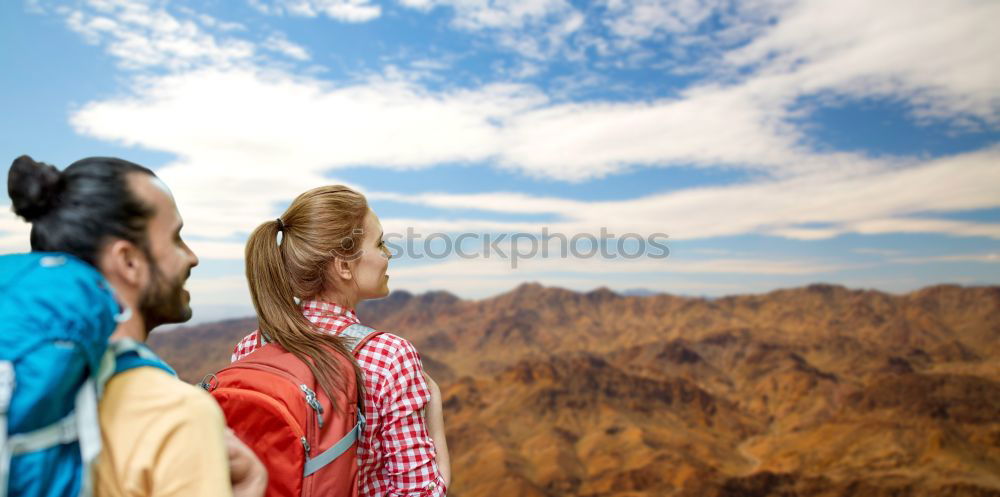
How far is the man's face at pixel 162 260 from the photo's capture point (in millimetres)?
1304

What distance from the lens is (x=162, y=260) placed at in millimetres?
1316

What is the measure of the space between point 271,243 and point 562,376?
29.8m

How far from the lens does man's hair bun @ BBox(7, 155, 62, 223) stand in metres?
1.24

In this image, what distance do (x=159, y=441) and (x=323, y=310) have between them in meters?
0.98

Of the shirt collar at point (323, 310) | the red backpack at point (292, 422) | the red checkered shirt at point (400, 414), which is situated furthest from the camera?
the shirt collar at point (323, 310)

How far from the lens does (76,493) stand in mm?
1162

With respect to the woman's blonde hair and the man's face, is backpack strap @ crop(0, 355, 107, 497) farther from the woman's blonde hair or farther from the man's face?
the woman's blonde hair

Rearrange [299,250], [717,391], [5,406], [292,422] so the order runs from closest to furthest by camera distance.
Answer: [5,406] → [292,422] → [299,250] → [717,391]

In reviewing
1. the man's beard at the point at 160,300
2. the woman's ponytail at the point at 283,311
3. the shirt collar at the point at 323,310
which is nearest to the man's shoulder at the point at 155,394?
the man's beard at the point at 160,300

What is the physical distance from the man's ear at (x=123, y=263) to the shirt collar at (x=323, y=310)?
84 cm

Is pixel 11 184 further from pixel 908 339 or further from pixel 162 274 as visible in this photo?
pixel 908 339

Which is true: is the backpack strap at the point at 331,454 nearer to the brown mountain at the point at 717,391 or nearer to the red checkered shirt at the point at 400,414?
the red checkered shirt at the point at 400,414

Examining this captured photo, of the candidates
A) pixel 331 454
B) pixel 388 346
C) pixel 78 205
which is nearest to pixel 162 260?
pixel 78 205

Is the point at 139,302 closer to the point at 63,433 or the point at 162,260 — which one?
the point at 162,260
